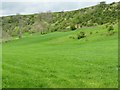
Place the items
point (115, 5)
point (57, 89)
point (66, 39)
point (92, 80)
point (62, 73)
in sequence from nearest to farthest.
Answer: point (57, 89) < point (92, 80) < point (62, 73) < point (66, 39) < point (115, 5)

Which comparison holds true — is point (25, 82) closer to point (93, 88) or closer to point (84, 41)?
point (93, 88)

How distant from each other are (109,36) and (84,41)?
701 cm

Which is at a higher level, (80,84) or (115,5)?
(115,5)

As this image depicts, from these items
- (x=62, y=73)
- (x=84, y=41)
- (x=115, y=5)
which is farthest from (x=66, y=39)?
(x=115, y=5)

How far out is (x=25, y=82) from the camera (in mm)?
20531

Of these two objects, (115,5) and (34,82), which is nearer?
(34,82)

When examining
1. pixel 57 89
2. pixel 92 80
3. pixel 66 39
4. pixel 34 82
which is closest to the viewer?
pixel 57 89

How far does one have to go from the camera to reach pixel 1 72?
22984 millimetres

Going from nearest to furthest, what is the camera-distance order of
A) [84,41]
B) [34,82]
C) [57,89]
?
[57,89] → [34,82] → [84,41]

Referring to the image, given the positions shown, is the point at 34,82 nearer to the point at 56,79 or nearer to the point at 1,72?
the point at 56,79

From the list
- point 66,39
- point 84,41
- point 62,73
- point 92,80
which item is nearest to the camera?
point 92,80

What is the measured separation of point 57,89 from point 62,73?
5781mm

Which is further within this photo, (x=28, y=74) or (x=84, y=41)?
(x=84, y=41)

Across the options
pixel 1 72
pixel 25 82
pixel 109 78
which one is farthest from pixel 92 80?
pixel 1 72
